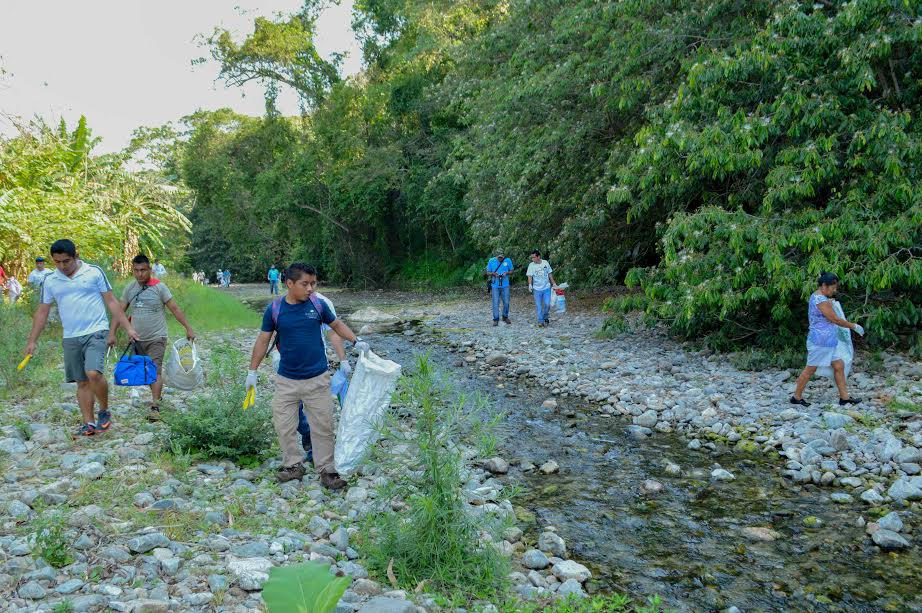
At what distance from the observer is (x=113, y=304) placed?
265 inches

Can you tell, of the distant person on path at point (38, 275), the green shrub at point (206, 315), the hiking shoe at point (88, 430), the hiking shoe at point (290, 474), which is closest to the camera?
the hiking shoe at point (290, 474)

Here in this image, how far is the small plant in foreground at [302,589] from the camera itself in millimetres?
1860

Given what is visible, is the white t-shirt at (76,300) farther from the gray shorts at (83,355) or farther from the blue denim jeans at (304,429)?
the blue denim jeans at (304,429)

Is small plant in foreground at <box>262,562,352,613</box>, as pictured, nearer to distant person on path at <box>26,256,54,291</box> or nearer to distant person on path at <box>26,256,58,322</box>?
distant person on path at <box>26,256,58,322</box>

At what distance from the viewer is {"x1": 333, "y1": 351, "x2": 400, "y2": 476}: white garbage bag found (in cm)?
574

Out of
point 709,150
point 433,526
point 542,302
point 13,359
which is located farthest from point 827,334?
point 13,359

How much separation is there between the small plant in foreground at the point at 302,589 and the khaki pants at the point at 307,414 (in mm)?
3869

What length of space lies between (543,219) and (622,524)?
12262 millimetres

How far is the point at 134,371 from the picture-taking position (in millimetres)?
6910

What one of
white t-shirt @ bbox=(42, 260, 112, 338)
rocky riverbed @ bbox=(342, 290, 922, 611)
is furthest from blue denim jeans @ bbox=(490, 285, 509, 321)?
white t-shirt @ bbox=(42, 260, 112, 338)

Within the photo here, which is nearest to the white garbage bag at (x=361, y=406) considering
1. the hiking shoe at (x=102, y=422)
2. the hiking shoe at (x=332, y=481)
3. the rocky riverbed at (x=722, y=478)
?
the hiking shoe at (x=332, y=481)

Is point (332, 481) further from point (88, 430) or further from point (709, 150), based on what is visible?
point (709, 150)

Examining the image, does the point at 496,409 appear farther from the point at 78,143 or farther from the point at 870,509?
the point at 78,143

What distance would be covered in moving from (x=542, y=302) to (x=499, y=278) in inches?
51.0
